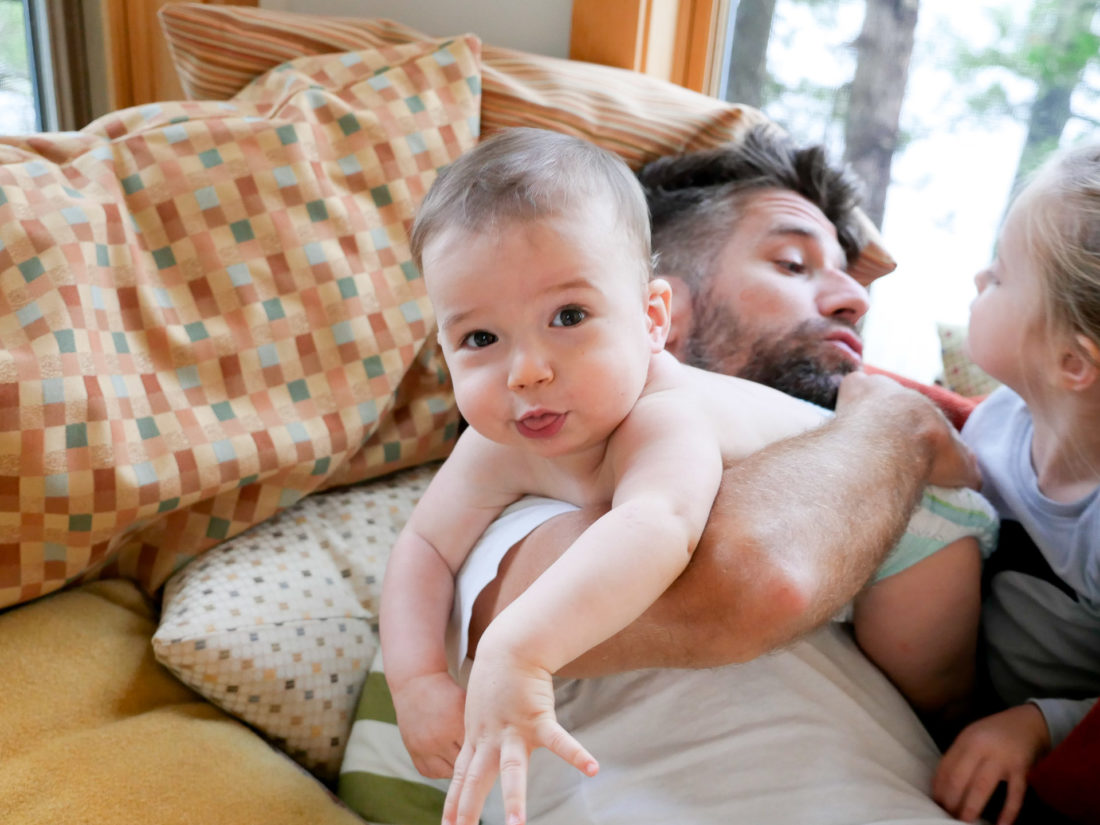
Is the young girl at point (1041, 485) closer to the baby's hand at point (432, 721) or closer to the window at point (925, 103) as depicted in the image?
the baby's hand at point (432, 721)

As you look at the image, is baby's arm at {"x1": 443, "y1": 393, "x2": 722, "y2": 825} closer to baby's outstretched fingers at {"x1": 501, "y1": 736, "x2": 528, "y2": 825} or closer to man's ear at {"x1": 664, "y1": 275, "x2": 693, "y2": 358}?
baby's outstretched fingers at {"x1": 501, "y1": 736, "x2": 528, "y2": 825}

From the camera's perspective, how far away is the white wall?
1826 mm

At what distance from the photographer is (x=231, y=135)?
1285 mm

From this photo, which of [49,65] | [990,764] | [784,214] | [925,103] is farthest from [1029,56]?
[49,65]

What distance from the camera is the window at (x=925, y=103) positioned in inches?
65.3

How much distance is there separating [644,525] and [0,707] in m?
0.74

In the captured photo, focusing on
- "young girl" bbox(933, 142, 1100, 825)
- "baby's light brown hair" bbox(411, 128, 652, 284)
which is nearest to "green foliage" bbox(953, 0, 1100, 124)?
"young girl" bbox(933, 142, 1100, 825)

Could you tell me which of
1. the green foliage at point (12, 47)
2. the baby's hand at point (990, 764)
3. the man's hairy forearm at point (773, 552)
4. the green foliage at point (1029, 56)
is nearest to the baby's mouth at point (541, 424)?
the man's hairy forearm at point (773, 552)

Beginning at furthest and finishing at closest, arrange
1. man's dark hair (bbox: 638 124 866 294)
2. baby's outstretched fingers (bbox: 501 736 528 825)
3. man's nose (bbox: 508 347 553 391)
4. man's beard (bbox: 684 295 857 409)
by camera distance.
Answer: man's dark hair (bbox: 638 124 866 294), man's beard (bbox: 684 295 857 409), man's nose (bbox: 508 347 553 391), baby's outstretched fingers (bbox: 501 736 528 825)

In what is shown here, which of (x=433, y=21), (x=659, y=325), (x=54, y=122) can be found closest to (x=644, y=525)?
(x=659, y=325)

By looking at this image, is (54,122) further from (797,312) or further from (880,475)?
(880,475)

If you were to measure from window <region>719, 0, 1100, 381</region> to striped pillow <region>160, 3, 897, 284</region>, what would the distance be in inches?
13.8

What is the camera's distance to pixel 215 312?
1236mm

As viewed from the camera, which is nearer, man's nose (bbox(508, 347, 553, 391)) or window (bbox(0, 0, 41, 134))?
man's nose (bbox(508, 347, 553, 391))
